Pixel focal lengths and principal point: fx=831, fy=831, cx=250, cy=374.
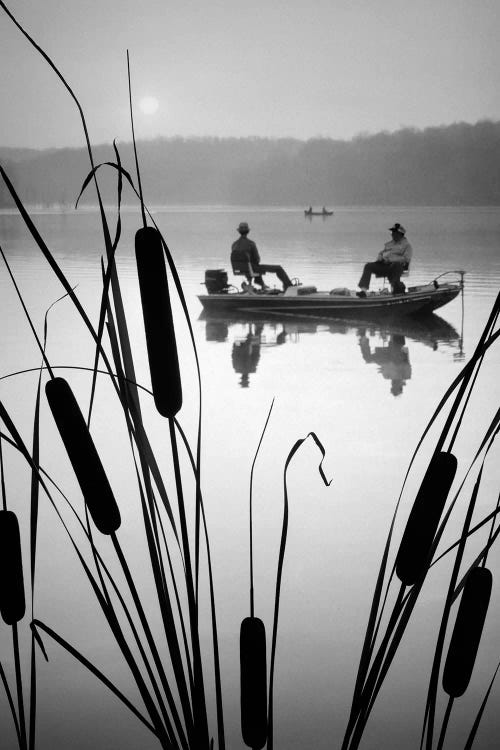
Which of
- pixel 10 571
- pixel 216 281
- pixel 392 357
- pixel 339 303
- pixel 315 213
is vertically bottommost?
pixel 392 357

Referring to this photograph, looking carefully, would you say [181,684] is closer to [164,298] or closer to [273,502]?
[164,298]

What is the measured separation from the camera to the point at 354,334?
8602 mm

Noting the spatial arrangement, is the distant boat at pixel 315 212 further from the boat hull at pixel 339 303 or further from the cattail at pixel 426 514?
the cattail at pixel 426 514

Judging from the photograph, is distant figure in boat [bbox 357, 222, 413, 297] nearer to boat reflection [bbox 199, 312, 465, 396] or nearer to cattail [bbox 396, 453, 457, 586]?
boat reflection [bbox 199, 312, 465, 396]

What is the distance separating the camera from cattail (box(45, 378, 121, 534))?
1.53ft

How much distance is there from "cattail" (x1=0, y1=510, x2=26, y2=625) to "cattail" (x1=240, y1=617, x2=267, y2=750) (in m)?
0.14

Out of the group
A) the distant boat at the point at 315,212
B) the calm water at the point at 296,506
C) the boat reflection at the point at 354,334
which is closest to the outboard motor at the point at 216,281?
the boat reflection at the point at 354,334

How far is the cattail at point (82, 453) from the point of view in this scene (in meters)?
0.47

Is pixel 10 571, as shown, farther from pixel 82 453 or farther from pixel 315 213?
pixel 315 213

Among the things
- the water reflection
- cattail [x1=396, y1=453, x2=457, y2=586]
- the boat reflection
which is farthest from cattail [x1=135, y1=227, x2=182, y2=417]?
the boat reflection

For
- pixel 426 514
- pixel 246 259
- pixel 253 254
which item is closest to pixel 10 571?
pixel 426 514

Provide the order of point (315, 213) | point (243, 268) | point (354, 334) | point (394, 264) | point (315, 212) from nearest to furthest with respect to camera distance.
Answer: point (354, 334) → point (394, 264) → point (243, 268) → point (315, 213) → point (315, 212)

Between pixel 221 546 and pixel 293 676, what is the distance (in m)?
0.85

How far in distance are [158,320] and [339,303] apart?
861cm
